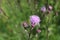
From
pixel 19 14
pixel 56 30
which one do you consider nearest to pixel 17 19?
pixel 19 14

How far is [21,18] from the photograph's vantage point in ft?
9.96

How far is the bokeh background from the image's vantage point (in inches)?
104

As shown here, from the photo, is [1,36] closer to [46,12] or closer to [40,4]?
[46,12]

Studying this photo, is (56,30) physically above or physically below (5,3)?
below

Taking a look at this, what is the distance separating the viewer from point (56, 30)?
2.82 meters

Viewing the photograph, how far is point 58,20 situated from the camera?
2980 millimetres

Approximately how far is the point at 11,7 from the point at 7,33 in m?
0.59

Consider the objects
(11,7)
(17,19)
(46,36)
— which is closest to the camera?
(46,36)

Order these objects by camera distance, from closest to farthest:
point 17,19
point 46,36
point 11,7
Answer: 1. point 46,36
2. point 17,19
3. point 11,7

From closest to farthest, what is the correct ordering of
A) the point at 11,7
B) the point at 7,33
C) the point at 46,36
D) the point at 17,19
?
the point at 46,36
the point at 7,33
the point at 17,19
the point at 11,7

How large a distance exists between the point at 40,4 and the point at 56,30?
607 millimetres

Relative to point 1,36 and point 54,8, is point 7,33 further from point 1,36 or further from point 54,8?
point 54,8

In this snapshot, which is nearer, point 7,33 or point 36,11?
point 7,33

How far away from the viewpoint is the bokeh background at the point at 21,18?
104 inches
